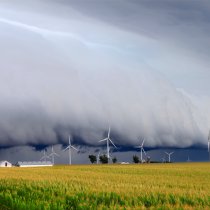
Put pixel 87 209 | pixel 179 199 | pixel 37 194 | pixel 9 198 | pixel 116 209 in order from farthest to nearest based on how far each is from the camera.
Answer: pixel 37 194 < pixel 9 198 < pixel 179 199 < pixel 87 209 < pixel 116 209

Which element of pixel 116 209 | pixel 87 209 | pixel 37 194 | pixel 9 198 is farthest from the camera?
pixel 37 194

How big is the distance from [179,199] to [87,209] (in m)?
6.65

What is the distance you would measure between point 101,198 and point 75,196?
1.66m

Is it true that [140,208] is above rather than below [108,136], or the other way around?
below

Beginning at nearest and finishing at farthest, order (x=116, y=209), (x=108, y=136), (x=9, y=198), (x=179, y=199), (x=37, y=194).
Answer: (x=116, y=209), (x=179, y=199), (x=9, y=198), (x=37, y=194), (x=108, y=136)

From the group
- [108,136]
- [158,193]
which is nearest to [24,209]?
[158,193]

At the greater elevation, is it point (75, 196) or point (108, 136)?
point (108, 136)

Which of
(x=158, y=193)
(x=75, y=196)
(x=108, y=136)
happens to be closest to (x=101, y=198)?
(x=75, y=196)

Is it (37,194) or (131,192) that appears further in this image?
(37,194)

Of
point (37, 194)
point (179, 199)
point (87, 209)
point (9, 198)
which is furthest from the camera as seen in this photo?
point (37, 194)

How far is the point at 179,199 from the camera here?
2933cm

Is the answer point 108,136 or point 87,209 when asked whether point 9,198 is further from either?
point 108,136

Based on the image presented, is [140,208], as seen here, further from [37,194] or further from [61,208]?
[37,194]

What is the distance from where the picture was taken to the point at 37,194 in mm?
35125
